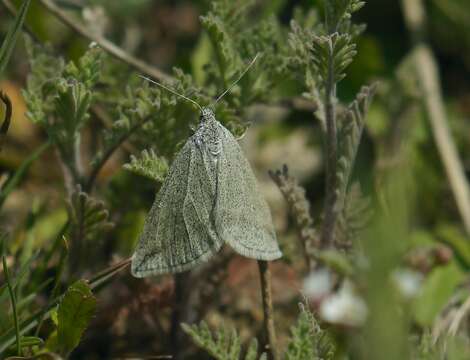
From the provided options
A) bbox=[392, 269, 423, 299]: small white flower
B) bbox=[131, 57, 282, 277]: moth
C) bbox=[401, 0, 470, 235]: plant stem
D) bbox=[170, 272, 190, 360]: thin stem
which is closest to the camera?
bbox=[131, 57, 282, 277]: moth

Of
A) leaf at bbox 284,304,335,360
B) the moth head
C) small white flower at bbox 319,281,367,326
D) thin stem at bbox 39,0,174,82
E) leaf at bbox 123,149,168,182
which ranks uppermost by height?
thin stem at bbox 39,0,174,82

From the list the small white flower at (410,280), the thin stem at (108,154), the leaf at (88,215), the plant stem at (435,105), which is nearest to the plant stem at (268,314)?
the small white flower at (410,280)

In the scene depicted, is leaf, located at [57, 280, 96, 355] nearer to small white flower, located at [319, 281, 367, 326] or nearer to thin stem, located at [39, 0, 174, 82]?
small white flower, located at [319, 281, 367, 326]

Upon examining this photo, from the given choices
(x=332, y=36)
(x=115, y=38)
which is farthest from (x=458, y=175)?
(x=115, y=38)

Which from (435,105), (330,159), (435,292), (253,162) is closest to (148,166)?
(330,159)

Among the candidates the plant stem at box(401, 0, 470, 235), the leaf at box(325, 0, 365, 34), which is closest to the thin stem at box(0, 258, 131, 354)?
the leaf at box(325, 0, 365, 34)

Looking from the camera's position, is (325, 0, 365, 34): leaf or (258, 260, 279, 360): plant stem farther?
(258, 260, 279, 360): plant stem
